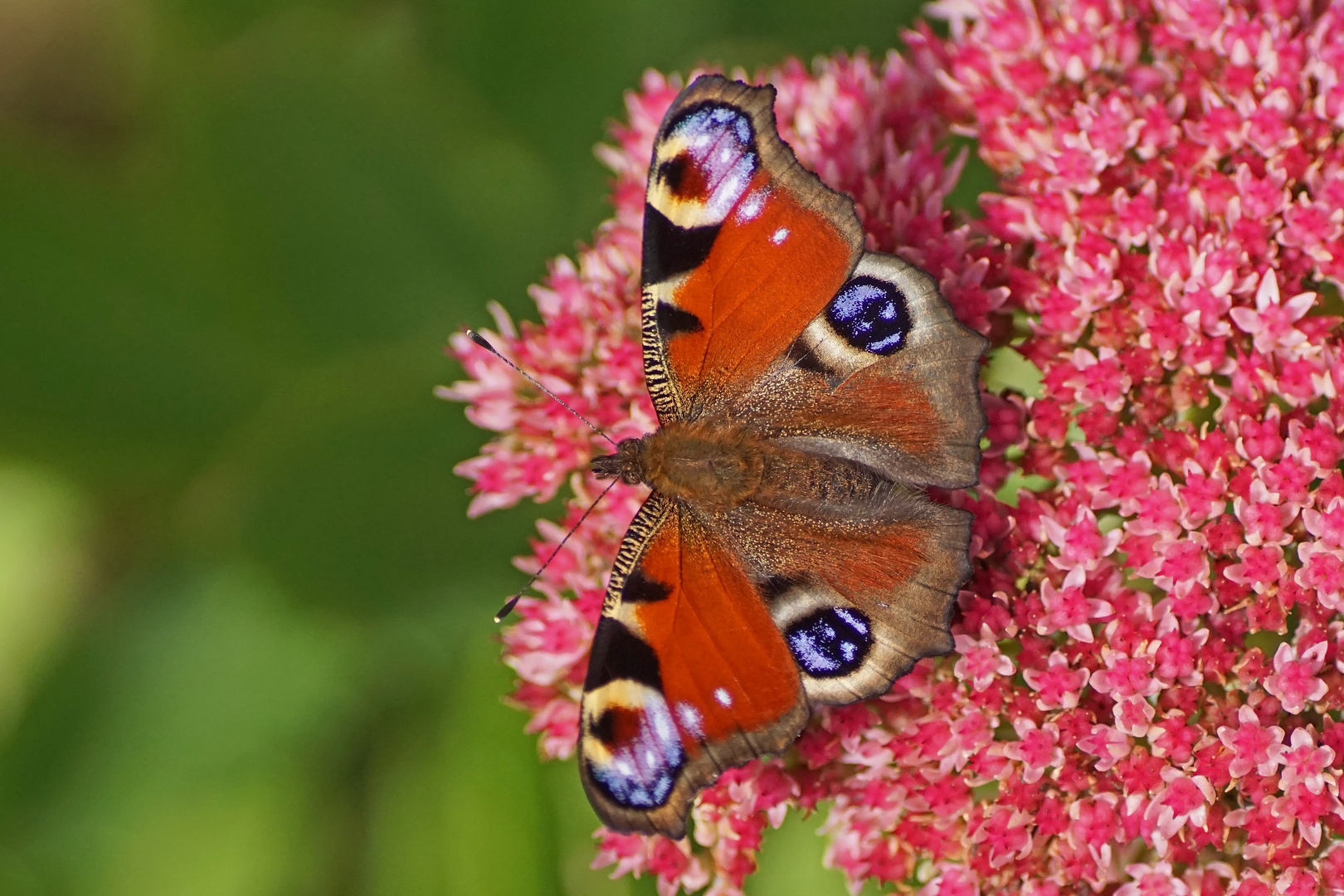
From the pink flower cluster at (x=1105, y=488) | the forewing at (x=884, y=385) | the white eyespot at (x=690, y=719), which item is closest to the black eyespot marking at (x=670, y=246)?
the forewing at (x=884, y=385)

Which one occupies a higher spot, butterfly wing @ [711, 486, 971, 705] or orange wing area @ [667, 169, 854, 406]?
orange wing area @ [667, 169, 854, 406]

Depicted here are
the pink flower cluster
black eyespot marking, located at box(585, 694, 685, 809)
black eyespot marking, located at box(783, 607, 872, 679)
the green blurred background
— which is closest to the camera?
black eyespot marking, located at box(585, 694, 685, 809)

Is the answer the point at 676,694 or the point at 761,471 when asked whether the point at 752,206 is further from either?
the point at 676,694

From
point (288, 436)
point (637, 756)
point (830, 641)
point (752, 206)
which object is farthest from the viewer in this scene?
point (288, 436)

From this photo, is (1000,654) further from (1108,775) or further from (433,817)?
(433,817)

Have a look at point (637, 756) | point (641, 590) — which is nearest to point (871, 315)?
point (641, 590)

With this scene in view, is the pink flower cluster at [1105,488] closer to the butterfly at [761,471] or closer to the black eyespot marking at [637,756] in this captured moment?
the butterfly at [761,471]

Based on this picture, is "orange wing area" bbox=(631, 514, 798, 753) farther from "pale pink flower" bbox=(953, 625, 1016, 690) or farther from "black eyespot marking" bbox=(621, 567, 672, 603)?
"pale pink flower" bbox=(953, 625, 1016, 690)

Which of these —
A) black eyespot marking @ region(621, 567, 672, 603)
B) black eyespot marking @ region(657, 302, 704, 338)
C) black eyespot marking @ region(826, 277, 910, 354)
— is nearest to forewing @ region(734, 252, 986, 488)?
black eyespot marking @ region(826, 277, 910, 354)
